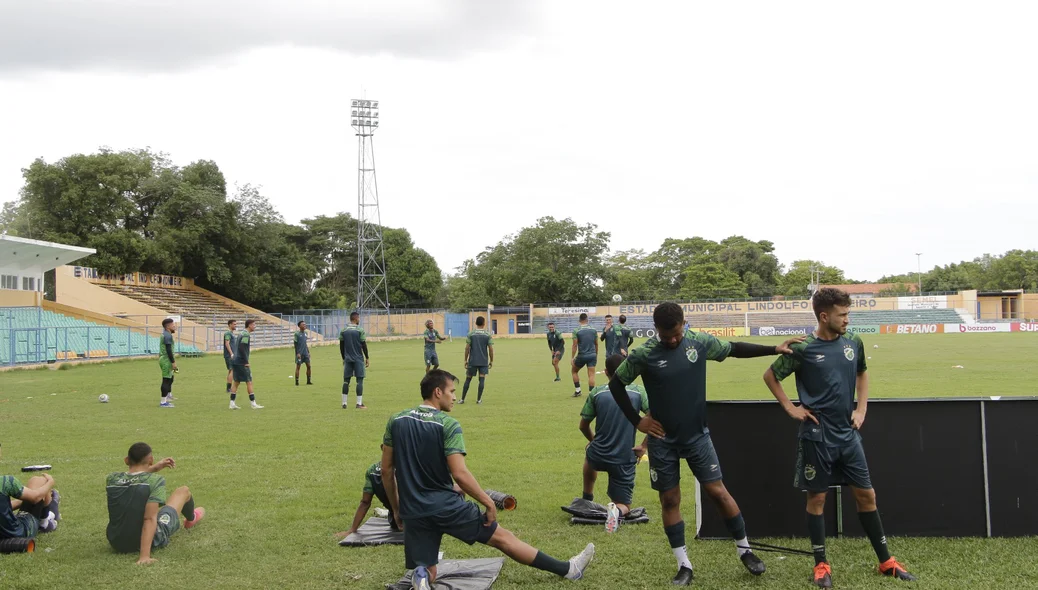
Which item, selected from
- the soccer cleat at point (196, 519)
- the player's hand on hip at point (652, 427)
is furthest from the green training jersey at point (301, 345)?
the player's hand on hip at point (652, 427)

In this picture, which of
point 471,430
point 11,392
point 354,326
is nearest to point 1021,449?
point 471,430

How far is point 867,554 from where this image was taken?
5945 mm

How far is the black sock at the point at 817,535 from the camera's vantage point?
17.8 ft

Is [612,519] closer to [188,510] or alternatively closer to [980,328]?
[188,510]

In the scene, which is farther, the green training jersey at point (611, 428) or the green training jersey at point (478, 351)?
the green training jersey at point (478, 351)

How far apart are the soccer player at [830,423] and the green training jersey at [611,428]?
1.93m

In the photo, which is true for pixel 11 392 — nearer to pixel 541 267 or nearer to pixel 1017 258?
pixel 541 267

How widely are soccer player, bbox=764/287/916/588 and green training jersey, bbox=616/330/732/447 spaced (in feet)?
1.95

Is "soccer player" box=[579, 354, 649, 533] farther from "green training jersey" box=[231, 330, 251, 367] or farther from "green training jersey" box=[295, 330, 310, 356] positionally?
"green training jersey" box=[295, 330, 310, 356]

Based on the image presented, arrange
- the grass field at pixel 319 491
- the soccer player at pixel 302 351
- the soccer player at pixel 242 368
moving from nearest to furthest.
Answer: the grass field at pixel 319 491
the soccer player at pixel 242 368
the soccer player at pixel 302 351

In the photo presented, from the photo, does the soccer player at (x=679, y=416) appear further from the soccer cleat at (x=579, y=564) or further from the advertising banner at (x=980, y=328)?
the advertising banner at (x=980, y=328)

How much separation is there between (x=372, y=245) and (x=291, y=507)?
68.9 m

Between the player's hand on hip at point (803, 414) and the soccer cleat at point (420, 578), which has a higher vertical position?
the player's hand on hip at point (803, 414)

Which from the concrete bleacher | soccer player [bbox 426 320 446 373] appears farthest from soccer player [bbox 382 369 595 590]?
the concrete bleacher
